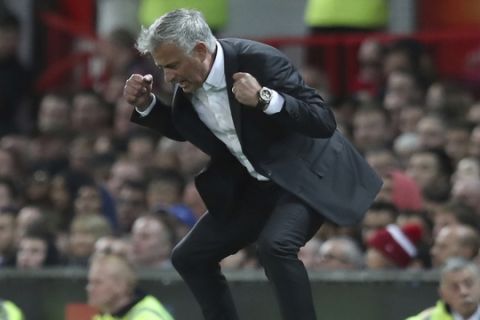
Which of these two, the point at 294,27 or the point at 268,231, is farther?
the point at 294,27

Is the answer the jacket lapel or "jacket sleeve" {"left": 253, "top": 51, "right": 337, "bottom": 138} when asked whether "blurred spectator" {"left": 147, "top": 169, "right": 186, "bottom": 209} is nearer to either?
the jacket lapel

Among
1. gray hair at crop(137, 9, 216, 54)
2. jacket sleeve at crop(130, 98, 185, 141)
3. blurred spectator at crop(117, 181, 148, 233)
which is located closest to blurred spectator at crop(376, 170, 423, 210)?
blurred spectator at crop(117, 181, 148, 233)

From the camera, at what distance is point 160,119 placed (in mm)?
9133

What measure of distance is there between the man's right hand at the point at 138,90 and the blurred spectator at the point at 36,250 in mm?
4395

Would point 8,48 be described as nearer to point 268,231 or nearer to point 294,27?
point 294,27

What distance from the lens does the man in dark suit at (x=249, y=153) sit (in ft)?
28.3

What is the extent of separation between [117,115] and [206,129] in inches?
268

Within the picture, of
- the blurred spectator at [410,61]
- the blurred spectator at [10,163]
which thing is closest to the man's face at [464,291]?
the blurred spectator at [410,61]

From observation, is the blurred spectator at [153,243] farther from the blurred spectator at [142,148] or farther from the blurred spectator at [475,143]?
the blurred spectator at [475,143]

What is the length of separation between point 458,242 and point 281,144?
277 cm

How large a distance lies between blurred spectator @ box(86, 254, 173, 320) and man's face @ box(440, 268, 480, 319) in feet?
6.03

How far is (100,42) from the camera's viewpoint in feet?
54.1

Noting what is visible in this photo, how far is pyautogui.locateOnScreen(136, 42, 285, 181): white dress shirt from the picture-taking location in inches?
346

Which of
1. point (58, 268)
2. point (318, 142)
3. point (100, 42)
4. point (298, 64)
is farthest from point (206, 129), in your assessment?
point (100, 42)
